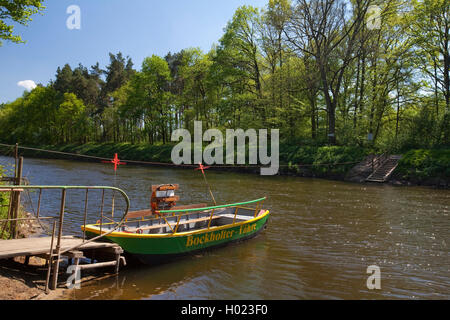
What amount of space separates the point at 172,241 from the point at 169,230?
6.29ft

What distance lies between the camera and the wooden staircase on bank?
Result: 2831 centimetres

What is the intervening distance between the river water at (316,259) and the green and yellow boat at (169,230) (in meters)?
0.36

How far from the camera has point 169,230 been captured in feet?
39.7

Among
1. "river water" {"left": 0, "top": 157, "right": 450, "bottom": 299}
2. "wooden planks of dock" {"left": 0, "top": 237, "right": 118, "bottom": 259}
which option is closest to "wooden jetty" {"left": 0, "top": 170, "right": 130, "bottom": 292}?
"wooden planks of dock" {"left": 0, "top": 237, "right": 118, "bottom": 259}

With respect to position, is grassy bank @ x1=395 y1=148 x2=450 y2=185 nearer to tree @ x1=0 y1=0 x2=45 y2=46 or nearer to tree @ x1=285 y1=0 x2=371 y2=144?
tree @ x1=285 y1=0 x2=371 y2=144

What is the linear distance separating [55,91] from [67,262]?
78.9 m

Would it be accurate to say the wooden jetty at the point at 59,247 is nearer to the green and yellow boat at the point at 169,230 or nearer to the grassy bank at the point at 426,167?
the green and yellow boat at the point at 169,230

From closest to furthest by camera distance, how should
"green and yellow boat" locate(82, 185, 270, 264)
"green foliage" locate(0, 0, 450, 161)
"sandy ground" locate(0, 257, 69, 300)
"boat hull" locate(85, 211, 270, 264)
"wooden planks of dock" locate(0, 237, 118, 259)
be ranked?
"sandy ground" locate(0, 257, 69, 300) < "wooden planks of dock" locate(0, 237, 118, 259) < "boat hull" locate(85, 211, 270, 264) < "green and yellow boat" locate(82, 185, 270, 264) < "green foliage" locate(0, 0, 450, 161)

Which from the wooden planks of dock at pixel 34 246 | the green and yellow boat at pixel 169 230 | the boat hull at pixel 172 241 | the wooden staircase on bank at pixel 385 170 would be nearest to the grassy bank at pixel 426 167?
the wooden staircase on bank at pixel 385 170

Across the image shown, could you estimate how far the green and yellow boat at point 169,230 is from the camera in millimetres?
9531

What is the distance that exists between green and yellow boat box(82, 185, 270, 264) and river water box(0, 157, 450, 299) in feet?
1.19

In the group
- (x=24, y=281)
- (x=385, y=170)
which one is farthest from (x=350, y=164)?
(x=24, y=281)

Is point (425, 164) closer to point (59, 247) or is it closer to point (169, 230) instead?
point (169, 230)

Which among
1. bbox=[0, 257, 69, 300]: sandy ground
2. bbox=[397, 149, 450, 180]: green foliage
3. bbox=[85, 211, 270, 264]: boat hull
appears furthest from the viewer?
bbox=[397, 149, 450, 180]: green foliage
